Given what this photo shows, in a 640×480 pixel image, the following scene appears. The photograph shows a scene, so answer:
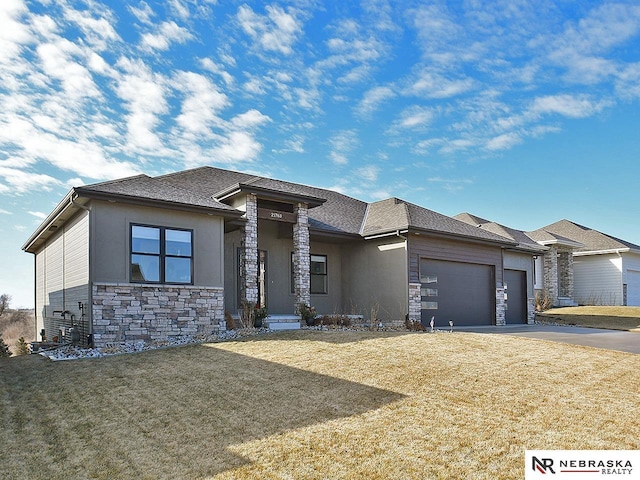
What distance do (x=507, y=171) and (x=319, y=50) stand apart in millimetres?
11129

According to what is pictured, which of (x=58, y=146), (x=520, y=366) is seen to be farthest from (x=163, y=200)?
(x=520, y=366)

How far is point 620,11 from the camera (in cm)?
1191

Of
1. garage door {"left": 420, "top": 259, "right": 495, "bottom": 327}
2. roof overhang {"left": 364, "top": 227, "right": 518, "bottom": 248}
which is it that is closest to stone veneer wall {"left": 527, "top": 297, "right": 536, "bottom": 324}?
garage door {"left": 420, "top": 259, "right": 495, "bottom": 327}

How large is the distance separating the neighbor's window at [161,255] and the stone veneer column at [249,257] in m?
1.75

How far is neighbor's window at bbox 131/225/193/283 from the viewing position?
12.8 m

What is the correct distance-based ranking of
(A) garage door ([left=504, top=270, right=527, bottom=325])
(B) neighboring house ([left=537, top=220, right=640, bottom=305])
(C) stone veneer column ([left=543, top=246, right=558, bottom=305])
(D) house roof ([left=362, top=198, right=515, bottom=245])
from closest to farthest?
(D) house roof ([left=362, top=198, right=515, bottom=245]) → (A) garage door ([left=504, top=270, right=527, bottom=325]) → (C) stone veneer column ([left=543, top=246, right=558, bottom=305]) → (B) neighboring house ([left=537, top=220, right=640, bottom=305])

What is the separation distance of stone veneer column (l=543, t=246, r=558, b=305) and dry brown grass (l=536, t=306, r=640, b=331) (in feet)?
4.51

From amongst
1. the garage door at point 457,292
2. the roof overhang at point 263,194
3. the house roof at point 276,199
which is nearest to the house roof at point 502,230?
the garage door at point 457,292

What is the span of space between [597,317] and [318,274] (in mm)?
13223

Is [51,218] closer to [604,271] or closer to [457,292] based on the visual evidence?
[457,292]

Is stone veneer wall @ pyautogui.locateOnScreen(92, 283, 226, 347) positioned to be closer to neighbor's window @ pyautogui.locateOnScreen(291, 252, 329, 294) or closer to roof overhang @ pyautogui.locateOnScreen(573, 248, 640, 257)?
neighbor's window @ pyautogui.locateOnScreen(291, 252, 329, 294)

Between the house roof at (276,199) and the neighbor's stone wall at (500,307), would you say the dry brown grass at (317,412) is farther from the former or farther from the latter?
the neighbor's stone wall at (500,307)

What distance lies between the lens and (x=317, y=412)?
259 inches

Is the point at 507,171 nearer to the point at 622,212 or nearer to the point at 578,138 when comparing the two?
the point at 578,138
